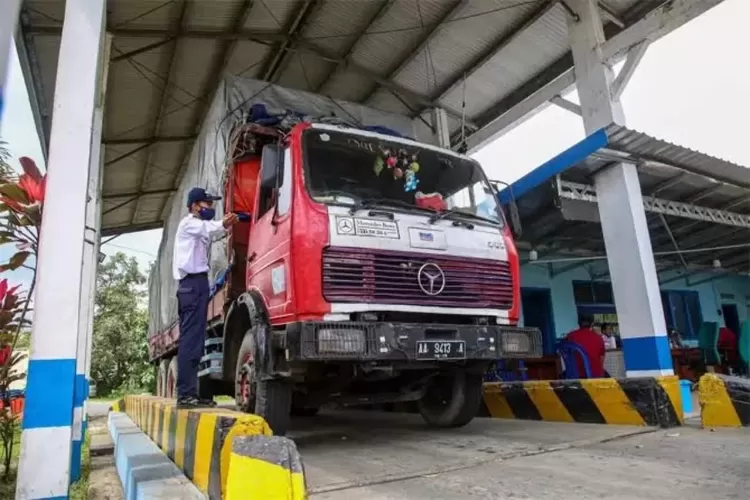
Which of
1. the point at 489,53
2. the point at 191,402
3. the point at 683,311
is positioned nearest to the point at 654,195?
the point at 489,53

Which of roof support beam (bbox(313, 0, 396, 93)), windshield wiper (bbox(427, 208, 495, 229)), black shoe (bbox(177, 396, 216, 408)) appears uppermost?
roof support beam (bbox(313, 0, 396, 93))

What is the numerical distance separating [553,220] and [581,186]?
1179 millimetres

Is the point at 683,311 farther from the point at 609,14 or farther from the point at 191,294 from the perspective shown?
the point at 191,294

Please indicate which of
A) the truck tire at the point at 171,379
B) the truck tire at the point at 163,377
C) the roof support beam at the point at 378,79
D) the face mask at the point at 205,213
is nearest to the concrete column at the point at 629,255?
the roof support beam at the point at 378,79

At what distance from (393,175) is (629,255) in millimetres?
2915

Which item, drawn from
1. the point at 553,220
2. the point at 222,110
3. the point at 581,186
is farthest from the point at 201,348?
the point at 553,220

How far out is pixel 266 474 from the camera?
58.7 inches

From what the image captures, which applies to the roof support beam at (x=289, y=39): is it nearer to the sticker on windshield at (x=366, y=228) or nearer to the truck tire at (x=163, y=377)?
the sticker on windshield at (x=366, y=228)

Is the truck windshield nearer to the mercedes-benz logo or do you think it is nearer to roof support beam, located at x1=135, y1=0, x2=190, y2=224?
the mercedes-benz logo

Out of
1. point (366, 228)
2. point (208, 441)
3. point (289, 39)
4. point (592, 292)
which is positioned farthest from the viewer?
point (592, 292)

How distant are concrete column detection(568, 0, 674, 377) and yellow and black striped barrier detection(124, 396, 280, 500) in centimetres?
443

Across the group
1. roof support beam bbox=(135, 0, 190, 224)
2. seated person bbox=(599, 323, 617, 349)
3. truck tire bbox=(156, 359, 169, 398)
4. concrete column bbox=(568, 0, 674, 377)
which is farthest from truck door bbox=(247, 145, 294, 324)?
seated person bbox=(599, 323, 617, 349)

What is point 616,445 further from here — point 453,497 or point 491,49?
point 491,49

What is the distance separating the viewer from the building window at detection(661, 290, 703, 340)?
39.8 feet
